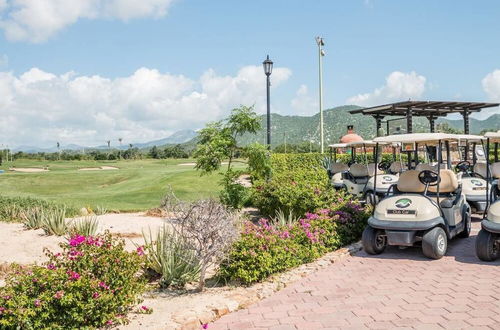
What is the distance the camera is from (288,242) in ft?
19.7

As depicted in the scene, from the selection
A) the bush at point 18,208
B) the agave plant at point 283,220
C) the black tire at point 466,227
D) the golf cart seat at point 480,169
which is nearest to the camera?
the black tire at point 466,227

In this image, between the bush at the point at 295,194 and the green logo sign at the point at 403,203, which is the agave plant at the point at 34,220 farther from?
the green logo sign at the point at 403,203

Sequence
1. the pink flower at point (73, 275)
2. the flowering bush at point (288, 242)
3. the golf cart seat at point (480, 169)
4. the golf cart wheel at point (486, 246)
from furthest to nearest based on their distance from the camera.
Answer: the golf cart seat at point (480, 169)
the golf cart wheel at point (486, 246)
the flowering bush at point (288, 242)
the pink flower at point (73, 275)

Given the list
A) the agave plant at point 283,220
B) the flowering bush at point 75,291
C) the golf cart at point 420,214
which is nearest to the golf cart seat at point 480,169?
the golf cart at point 420,214

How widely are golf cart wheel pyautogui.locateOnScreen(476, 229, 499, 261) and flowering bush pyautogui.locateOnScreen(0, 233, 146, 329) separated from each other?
14.3 feet

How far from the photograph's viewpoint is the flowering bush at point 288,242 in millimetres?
5227

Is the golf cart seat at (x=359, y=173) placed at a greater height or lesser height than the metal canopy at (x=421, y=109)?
lesser

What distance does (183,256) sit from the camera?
5367mm

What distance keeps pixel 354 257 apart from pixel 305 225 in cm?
83

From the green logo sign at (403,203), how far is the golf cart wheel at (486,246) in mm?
991

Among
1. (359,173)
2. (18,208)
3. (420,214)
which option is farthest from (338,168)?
(18,208)

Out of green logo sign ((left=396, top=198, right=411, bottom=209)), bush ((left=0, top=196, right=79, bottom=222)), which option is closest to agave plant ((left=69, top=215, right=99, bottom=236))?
bush ((left=0, top=196, right=79, bottom=222))

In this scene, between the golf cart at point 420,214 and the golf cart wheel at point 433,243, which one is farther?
the golf cart at point 420,214

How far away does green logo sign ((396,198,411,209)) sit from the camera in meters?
6.30
